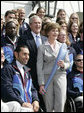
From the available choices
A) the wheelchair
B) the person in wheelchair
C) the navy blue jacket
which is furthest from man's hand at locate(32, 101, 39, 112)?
the person in wheelchair

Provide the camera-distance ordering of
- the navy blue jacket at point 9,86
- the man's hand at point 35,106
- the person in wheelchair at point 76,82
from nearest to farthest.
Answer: the navy blue jacket at point 9,86, the man's hand at point 35,106, the person in wheelchair at point 76,82

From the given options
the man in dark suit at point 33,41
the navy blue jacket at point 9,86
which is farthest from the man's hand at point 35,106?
the man in dark suit at point 33,41

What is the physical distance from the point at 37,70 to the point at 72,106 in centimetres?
75

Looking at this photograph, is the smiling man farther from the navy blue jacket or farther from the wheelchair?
the wheelchair

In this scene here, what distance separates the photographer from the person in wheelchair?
4.11 meters

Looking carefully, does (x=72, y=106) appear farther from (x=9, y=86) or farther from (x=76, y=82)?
(x=9, y=86)

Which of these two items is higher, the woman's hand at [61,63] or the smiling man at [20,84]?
the woman's hand at [61,63]

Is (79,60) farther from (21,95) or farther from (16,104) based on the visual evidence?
(16,104)

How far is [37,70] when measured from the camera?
407cm

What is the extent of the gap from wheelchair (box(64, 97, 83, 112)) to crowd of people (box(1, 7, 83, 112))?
0.18 feet

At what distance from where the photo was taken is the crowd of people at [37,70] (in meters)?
3.63

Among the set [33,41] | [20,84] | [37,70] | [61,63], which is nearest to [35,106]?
[20,84]

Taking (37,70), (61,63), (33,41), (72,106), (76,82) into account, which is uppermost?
(33,41)

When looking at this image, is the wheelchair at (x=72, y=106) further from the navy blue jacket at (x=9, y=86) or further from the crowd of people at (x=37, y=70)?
the navy blue jacket at (x=9, y=86)
